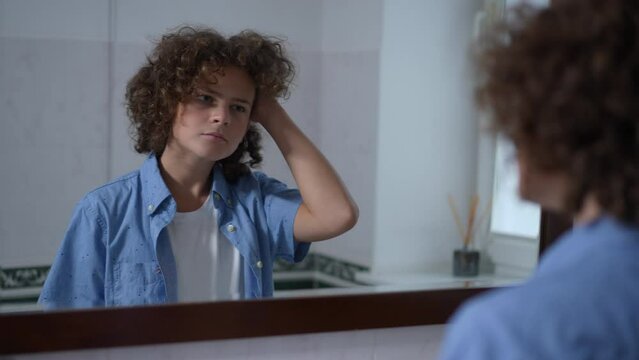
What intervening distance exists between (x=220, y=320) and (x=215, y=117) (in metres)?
0.23

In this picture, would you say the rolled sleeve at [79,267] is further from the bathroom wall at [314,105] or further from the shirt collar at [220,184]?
the shirt collar at [220,184]

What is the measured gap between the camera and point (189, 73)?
3.34 ft

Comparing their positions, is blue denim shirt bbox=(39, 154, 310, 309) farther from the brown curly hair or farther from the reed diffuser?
the reed diffuser

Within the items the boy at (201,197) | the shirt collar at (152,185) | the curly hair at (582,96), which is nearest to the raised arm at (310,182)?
the boy at (201,197)

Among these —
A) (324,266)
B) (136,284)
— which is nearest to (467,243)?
(324,266)

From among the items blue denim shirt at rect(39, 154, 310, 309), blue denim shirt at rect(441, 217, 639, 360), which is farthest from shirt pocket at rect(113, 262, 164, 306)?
blue denim shirt at rect(441, 217, 639, 360)

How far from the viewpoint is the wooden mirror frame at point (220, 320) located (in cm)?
92

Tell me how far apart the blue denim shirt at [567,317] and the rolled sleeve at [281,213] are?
552 mm

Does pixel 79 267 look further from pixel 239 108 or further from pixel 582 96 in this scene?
pixel 582 96

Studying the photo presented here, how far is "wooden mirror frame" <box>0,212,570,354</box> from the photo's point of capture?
918mm

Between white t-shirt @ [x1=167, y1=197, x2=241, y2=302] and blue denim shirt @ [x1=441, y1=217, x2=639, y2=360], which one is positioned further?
white t-shirt @ [x1=167, y1=197, x2=241, y2=302]

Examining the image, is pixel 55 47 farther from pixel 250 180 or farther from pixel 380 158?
pixel 380 158

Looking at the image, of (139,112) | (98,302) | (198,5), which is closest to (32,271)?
(98,302)

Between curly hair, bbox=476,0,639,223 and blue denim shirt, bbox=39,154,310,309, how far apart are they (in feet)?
1.79
